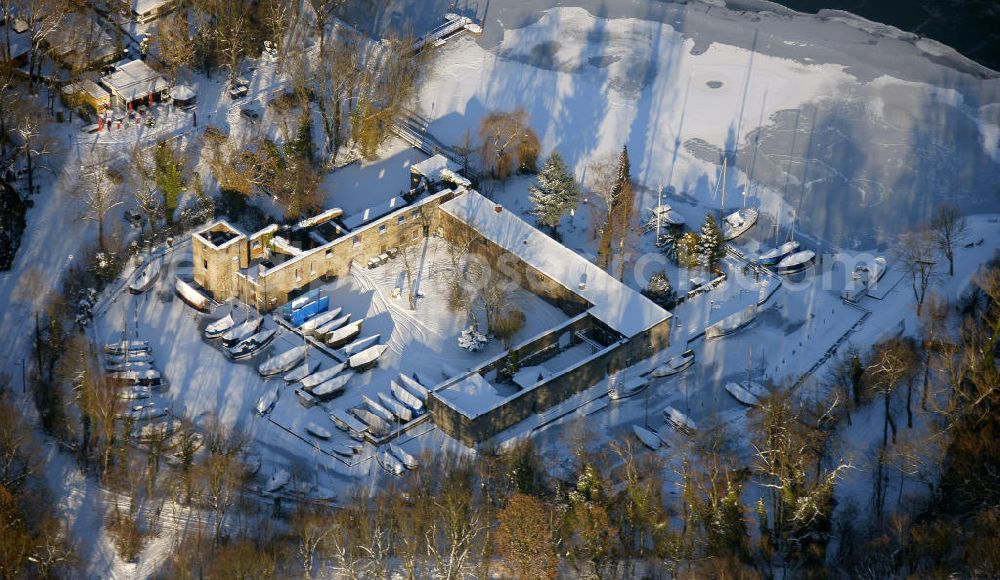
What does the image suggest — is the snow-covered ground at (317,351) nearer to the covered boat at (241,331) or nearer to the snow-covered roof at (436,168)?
the covered boat at (241,331)

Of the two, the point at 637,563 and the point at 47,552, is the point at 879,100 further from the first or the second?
the point at 47,552

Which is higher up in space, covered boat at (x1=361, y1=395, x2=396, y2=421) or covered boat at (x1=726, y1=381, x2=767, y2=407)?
covered boat at (x1=726, y1=381, x2=767, y2=407)

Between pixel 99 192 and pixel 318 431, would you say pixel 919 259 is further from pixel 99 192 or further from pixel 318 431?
pixel 99 192

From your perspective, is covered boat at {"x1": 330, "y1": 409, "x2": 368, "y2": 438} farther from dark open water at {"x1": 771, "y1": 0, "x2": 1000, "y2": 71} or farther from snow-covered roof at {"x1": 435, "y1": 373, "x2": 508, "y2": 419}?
dark open water at {"x1": 771, "y1": 0, "x2": 1000, "y2": 71}

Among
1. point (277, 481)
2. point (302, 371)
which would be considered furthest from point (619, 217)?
point (277, 481)

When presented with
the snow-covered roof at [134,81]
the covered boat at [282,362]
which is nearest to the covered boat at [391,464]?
the covered boat at [282,362]

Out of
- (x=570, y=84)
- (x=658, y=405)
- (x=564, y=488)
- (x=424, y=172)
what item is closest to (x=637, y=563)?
(x=564, y=488)

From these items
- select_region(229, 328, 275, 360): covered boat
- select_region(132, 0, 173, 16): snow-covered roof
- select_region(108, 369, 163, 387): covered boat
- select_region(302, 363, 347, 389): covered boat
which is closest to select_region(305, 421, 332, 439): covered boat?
select_region(302, 363, 347, 389): covered boat
